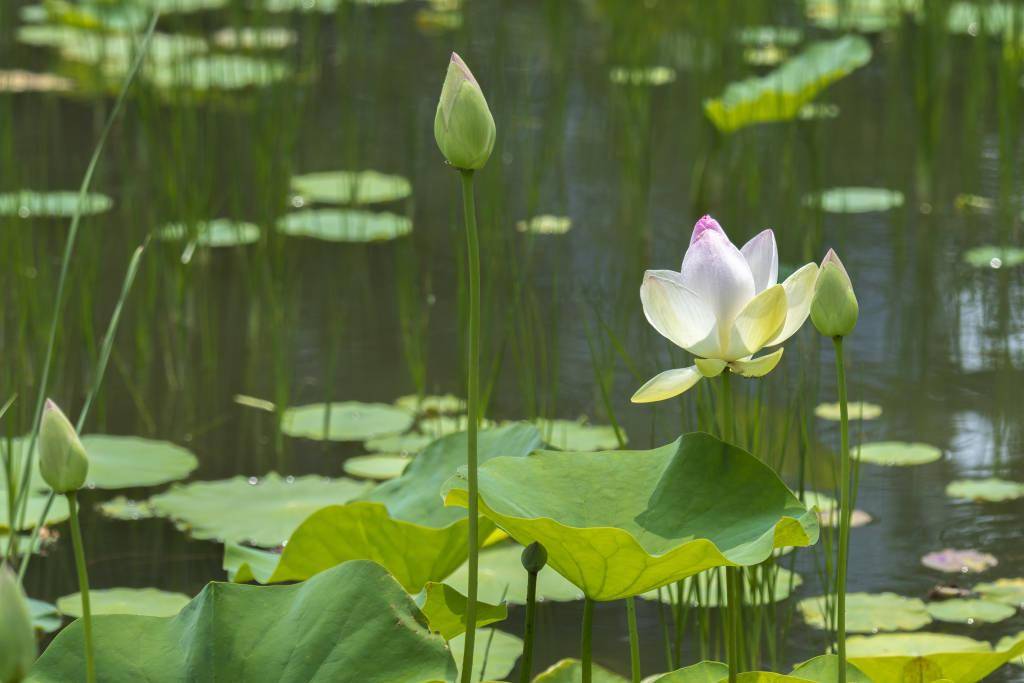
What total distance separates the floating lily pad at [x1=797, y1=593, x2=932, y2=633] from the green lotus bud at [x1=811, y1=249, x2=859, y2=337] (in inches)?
28.9

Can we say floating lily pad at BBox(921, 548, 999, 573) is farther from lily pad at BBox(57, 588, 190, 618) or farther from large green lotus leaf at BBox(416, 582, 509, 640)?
lily pad at BBox(57, 588, 190, 618)

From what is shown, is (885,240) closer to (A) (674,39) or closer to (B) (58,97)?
(A) (674,39)

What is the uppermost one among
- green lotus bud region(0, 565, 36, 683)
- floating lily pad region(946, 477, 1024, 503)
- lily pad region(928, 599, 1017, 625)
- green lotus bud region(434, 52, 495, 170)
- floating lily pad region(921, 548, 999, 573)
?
green lotus bud region(434, 52, 495, 170)

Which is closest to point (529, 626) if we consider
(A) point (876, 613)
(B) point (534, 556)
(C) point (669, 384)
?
(B) point (534, 556)

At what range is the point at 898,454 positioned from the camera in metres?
2.08

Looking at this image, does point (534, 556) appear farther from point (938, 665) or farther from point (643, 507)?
point (938, 665)

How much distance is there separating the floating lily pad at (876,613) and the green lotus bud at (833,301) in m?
0.73

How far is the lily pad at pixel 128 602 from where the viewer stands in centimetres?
166

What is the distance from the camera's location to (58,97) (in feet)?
13.7

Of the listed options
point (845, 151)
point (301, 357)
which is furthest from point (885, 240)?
point (301, 357)

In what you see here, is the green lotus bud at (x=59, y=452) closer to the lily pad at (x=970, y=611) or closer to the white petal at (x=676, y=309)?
the white petal at (x=676, y=309)

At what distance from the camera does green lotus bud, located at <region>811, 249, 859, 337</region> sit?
0.95m

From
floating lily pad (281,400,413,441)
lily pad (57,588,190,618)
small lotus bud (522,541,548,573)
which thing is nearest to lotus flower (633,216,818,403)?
small lotus bud (522,541,548,573)

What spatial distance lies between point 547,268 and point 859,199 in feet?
2.64
